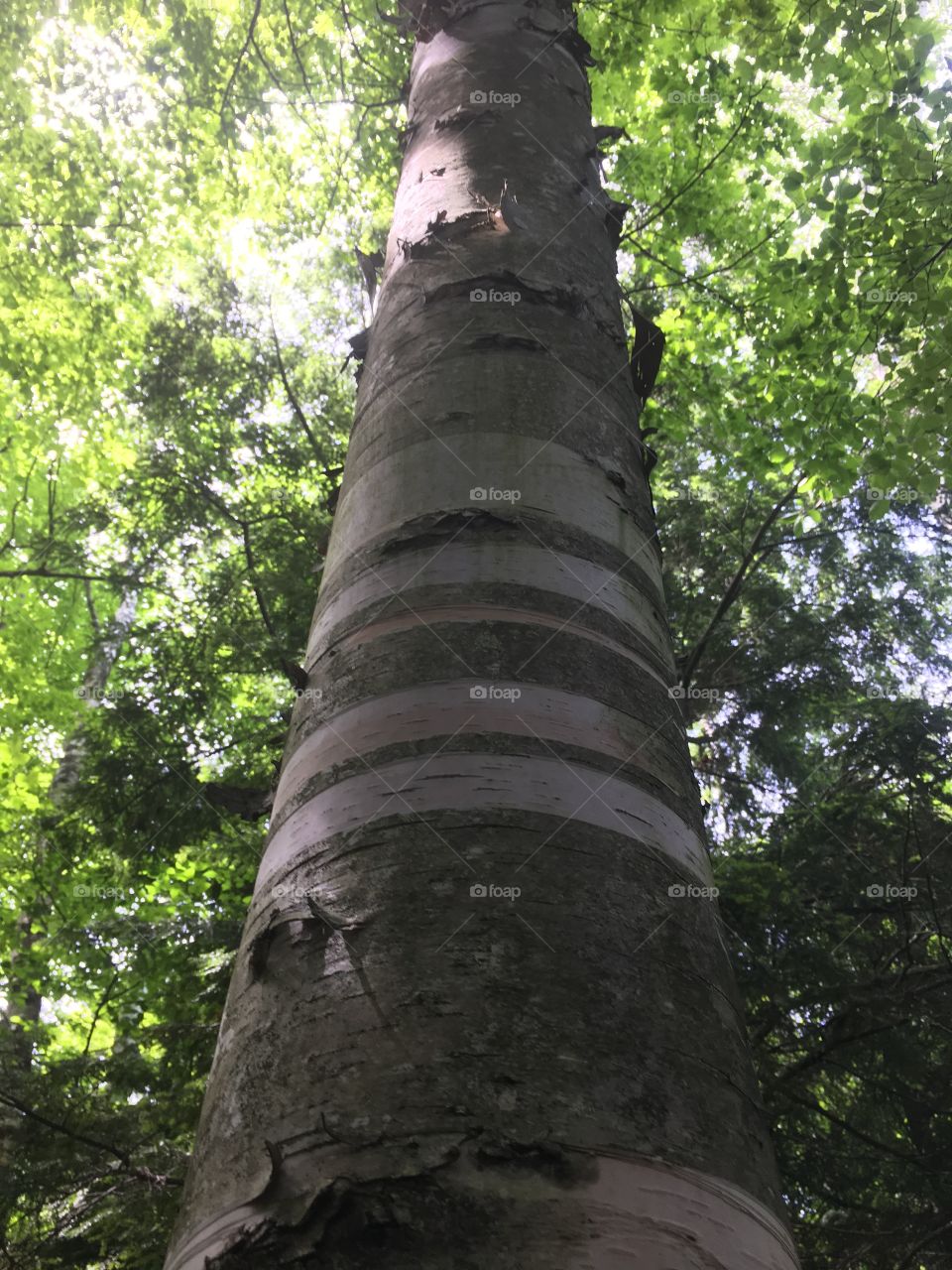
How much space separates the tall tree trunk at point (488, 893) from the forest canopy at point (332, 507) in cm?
63

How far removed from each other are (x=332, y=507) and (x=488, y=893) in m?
1.22

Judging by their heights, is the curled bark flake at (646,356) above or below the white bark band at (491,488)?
above

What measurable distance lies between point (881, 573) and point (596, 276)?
8.00m

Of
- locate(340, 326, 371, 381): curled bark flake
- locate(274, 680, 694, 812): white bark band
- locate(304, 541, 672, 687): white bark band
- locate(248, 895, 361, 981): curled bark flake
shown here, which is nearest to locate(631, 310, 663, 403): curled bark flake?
locate(340, 326, 371, 381): curled bark flake

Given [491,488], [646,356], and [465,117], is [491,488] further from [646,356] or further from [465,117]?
[465,117]

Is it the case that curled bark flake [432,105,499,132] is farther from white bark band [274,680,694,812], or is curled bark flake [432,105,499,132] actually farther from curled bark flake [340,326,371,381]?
white bark band [274,680,694,812]

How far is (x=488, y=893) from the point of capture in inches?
36.3

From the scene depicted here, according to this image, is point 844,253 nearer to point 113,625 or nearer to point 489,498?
point 489,498

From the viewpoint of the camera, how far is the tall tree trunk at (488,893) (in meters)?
0.71

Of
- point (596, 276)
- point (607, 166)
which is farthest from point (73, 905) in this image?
point (607, 166)

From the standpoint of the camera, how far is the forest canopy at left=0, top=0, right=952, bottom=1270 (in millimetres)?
4375

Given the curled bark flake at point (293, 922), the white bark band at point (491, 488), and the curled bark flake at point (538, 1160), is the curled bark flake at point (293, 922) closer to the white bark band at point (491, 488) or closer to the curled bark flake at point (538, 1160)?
the curled bark flake at point (538, 1160)

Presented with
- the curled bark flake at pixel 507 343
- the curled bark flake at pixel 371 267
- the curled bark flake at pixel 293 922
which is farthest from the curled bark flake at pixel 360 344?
the curled bark flake at pixel 293 922

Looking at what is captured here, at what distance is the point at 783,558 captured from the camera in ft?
31.7
